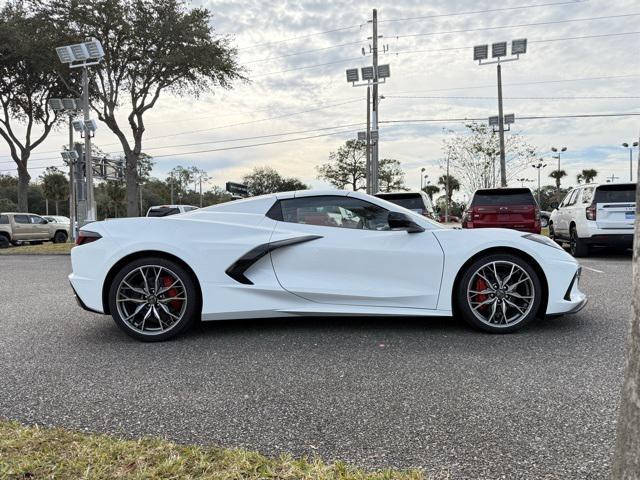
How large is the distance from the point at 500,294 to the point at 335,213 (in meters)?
1.61

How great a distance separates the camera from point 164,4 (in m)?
21.2

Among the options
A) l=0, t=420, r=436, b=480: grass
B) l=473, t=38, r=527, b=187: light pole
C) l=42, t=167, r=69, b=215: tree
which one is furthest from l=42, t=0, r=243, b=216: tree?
l=42, t=167, r=69, b=215: tree

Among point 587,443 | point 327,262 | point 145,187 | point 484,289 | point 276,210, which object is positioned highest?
point 145,187

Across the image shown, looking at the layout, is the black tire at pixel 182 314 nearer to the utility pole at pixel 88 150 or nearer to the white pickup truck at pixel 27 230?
the utility pole at pixel 88 150

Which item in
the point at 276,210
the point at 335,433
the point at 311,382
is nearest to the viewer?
the point at 335,433

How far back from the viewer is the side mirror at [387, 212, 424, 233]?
162 inches

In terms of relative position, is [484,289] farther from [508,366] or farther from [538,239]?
[508,366]

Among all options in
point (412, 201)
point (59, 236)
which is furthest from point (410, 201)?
point (59, 236)

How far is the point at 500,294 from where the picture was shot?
13.5 feet

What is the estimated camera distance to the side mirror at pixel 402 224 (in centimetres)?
411

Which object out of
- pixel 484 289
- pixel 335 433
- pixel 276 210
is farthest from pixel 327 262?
pixel 335 433

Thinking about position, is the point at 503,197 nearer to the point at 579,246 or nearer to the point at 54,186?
the point at 579,246

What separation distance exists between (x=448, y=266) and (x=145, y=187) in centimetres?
9692

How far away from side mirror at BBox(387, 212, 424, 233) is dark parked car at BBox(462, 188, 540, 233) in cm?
777
